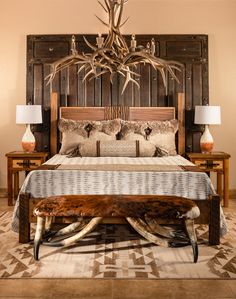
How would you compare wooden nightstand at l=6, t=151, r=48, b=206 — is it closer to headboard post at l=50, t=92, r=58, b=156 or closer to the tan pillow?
headboard post at l=50, t=92, r=58, b=156

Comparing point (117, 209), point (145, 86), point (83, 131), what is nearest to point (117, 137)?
point (83, 131)

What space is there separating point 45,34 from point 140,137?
1987mm

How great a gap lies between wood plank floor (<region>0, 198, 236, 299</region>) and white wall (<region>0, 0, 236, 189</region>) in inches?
132

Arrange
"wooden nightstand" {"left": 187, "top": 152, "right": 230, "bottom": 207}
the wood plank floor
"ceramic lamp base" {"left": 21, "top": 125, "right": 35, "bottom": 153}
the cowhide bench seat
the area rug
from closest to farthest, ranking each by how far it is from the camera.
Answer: the wood plank floor → the area rug → the cowhide bench seat → "wooden nightstand" {"left": 187, "top": 152, "right": 230, "bottom": 207} → "ceramic lamp base" {"left": 21, "top": 125, "right": 35, "bottom": 153}

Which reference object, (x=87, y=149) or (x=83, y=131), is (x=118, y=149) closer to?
(x=87, y=149)

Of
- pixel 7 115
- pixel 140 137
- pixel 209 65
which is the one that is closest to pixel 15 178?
pixel 7 115

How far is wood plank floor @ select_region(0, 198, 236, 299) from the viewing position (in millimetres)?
2381

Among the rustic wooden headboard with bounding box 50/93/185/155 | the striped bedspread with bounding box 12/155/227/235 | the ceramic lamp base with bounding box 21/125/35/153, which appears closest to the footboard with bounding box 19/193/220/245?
the striped bedspread with bounding box 12/155/227/235

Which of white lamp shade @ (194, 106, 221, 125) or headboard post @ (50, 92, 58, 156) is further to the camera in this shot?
headboard post @ (50, 92, 58, 156)

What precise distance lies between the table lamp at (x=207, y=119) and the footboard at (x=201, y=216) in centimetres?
185

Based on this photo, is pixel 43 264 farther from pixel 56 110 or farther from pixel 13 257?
pixel 56 110

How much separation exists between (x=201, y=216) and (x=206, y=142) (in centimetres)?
193

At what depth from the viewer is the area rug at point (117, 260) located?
2.73m

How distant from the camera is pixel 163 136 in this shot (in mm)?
4926
